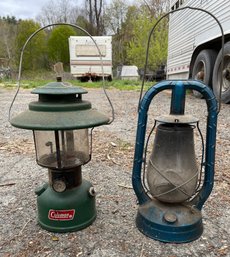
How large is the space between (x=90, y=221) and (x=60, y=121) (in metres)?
0.76

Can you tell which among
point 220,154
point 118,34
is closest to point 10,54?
point 118,34

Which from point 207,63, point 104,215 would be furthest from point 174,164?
point 207,63

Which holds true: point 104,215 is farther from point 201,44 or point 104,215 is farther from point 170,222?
point 201,44

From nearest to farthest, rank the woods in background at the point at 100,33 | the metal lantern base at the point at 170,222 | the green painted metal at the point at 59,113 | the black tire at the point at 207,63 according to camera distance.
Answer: the green painted metal at the point at 59,113 < the metal lantern base at the point at 170,222 < the black tire at the point at 207,63 < the woods in background at the point at 100,33

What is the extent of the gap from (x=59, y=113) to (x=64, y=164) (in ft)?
1.26

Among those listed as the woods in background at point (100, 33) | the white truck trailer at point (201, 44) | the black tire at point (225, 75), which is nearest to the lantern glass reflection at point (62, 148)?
the white truck trailer at point (201, 44)

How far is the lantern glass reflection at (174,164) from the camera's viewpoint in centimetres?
148

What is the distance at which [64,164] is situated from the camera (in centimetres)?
159

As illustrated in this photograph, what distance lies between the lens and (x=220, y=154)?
2916 mm

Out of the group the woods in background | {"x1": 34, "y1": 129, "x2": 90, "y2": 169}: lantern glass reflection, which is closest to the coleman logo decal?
{"x1": 34, "y1": 129, "x2": 90, "y2": 169}: lantern glass reflection

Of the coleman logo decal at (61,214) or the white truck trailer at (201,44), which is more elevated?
the white truck trailer at (201,44)

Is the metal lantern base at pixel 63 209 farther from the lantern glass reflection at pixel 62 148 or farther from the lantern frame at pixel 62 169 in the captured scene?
the lantern glass reflection at pixel 62 148

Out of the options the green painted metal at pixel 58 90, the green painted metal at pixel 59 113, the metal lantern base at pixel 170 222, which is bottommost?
the metal lantern base at pixel 170 222

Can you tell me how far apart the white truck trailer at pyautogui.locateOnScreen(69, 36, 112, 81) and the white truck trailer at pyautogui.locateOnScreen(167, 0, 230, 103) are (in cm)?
646
